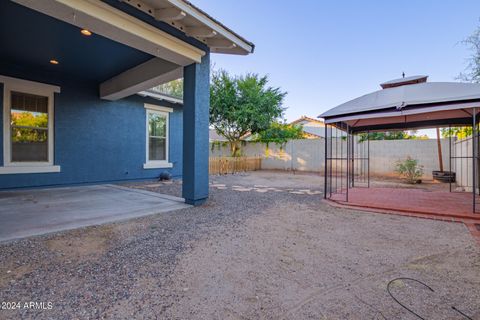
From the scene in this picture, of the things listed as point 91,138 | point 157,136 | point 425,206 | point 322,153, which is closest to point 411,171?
point 322,153

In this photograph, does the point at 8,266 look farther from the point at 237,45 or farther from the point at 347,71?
the point at 347,71

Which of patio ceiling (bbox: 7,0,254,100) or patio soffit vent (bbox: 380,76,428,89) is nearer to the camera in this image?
patio ceiling (bbox: 7,0,254,100)

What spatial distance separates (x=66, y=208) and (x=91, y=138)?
11.4ft

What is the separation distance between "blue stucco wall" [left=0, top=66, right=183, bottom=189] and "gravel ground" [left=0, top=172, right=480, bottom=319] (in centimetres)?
450

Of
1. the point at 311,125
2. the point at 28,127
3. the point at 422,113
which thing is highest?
the point at 311,125

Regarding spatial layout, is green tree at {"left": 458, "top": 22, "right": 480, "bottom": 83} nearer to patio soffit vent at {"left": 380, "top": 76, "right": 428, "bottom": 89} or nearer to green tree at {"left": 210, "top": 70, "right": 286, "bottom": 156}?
patio soffit vent at {"left": 380, "top": 76, "right": 428, "bottom": 89}

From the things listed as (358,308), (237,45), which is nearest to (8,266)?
(358,308)

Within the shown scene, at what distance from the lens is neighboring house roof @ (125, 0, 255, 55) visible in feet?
12.5

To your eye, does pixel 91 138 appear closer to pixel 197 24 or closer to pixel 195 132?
pixel 195 132

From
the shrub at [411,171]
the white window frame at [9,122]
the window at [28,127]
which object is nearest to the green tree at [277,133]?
the shrub at [411,171]

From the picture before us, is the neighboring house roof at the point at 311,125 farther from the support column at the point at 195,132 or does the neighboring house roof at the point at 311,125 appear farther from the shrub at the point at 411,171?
the support column at the point at 195,132

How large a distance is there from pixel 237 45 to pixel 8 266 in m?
4.92

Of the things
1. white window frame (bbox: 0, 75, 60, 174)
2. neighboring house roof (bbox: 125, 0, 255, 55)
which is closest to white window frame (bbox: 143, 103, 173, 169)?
white window frame (bbox: 0, 75, 60, 174)

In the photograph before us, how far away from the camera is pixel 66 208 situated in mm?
4367
